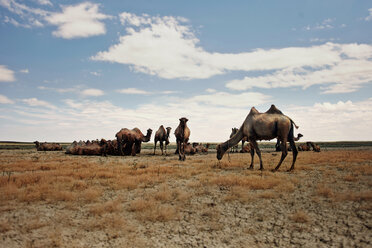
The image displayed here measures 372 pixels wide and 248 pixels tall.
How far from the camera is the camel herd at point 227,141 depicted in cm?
1232

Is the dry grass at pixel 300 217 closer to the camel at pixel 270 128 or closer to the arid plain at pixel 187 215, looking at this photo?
the arid plain at pixel 187 215

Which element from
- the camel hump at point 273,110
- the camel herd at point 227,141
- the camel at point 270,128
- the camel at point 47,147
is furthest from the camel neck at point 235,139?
the camel at point 47,147

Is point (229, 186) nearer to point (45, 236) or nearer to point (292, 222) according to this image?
point (292, 222)

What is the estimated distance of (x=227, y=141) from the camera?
1473cm

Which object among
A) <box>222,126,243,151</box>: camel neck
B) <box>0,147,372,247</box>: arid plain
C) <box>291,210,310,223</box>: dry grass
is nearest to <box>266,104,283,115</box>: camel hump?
<box>222,126,243,151</box>: camel neck

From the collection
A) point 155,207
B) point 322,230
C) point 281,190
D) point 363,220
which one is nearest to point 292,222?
point 322,230

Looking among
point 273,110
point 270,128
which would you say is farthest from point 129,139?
point 270,128

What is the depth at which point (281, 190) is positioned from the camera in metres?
8.00

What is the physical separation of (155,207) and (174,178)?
158 inches

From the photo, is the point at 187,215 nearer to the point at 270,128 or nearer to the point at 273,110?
the point at 270,128

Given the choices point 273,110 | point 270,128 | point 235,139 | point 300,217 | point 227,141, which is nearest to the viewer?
point 300,217

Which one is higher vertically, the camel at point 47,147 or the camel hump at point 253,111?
the camel hump at point 253,111

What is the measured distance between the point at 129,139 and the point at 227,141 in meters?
12.2

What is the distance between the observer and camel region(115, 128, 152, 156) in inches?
909
